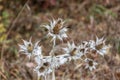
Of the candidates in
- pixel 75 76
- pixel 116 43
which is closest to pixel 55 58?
pixel 75 76

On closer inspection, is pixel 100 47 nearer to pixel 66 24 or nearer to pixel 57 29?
pixel 57 29

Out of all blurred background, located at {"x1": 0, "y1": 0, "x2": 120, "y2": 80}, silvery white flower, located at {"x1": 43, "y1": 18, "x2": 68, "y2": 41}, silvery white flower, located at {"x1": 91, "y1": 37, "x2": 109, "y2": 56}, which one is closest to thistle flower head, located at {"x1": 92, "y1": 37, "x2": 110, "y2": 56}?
silvery white flower, located at {"x1": 91, "y1": 37, "x2": 109, "y2": 56}

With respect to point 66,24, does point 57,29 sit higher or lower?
higher

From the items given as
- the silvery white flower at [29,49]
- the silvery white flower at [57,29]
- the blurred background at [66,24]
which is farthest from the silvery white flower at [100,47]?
the blurred background at [66,24]

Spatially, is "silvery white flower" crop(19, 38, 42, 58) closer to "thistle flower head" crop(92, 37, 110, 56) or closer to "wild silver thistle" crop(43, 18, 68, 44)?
"wild silver thistle" crop(43, 18, 68, 44)

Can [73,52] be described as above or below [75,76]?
above

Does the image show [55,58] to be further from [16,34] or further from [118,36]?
[16,34]

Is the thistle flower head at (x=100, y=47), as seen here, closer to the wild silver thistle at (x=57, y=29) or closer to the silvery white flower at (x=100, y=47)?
the silvery white flower at (x=100, y=47)

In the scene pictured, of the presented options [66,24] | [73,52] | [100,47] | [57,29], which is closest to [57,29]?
[57,29]

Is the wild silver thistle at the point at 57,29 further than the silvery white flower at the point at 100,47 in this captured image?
No
